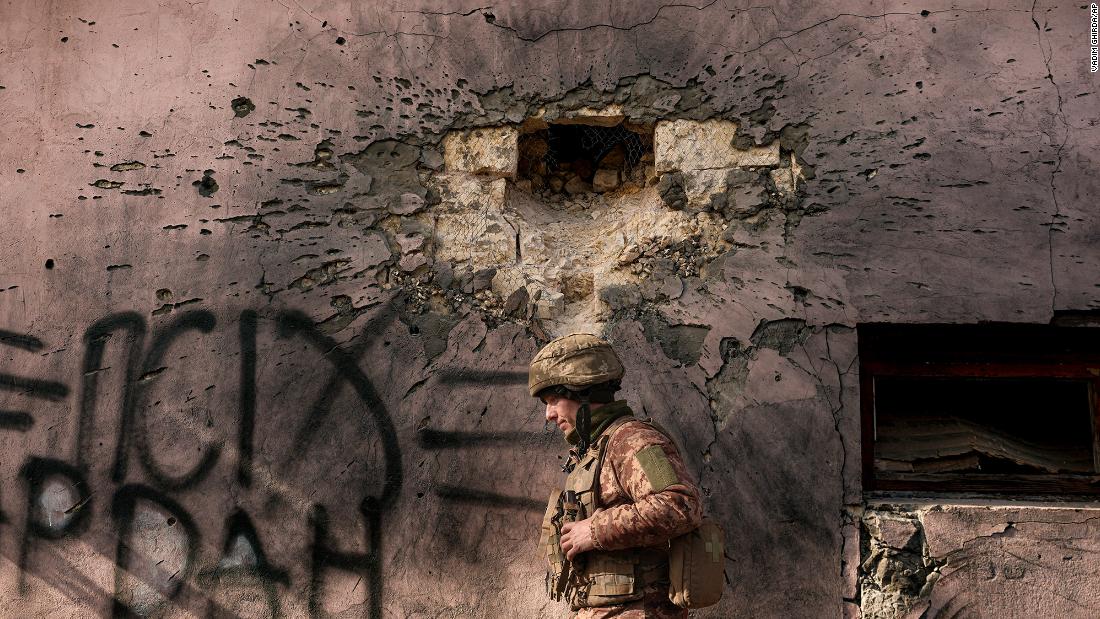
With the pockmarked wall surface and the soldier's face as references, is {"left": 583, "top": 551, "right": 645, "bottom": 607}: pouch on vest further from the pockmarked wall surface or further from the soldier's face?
the pockmarked wall surface

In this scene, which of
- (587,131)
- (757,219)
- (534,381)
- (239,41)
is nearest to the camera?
(534,381)

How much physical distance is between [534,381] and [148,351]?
1574 mm

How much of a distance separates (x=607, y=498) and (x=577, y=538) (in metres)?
0.13

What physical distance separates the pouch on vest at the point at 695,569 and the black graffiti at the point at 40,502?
213 cm

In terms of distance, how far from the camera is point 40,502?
9.16 ft

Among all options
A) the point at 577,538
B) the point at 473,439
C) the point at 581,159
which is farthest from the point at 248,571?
the point at 581,159

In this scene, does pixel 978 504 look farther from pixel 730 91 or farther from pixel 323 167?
pixel 323 167

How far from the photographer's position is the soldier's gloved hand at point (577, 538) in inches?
78.0

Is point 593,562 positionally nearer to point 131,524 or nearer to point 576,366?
point 576,366

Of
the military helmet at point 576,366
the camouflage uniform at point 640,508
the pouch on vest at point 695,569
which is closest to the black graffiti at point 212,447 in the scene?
the military helmet at point 576,366

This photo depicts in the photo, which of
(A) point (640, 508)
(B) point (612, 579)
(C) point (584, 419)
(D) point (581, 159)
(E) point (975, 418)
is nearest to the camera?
(A) point (640, 508)

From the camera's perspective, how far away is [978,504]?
8.49 feet

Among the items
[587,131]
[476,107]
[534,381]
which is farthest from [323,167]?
[534,381]

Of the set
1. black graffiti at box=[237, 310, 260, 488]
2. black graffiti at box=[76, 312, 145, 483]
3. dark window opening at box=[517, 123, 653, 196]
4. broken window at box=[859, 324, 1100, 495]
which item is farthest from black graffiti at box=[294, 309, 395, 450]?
broken window at box=[859, 324, 1100, 495]
